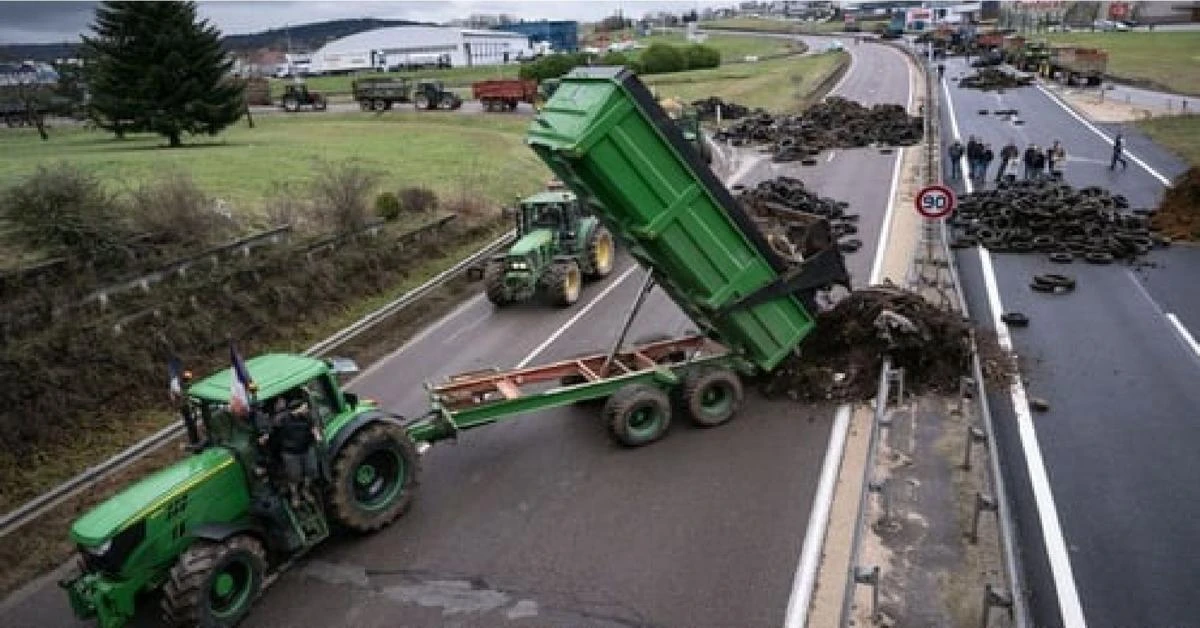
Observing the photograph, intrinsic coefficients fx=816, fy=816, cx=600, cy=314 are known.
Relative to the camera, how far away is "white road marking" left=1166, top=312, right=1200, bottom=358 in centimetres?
1351

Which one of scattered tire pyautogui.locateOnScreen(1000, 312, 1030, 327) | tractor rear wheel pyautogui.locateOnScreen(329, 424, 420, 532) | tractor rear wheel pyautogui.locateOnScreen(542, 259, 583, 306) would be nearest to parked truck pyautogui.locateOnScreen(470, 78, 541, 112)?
tractor rear wheel pyautogui.locateOnScreen(542, 259, 583, 306)

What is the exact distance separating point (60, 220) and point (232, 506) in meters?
9.98

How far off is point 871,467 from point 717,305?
3020 mm

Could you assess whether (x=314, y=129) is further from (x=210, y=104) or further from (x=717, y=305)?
(x=717, y=305)

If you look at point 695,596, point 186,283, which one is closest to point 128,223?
point 186,283

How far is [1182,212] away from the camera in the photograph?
2022cm

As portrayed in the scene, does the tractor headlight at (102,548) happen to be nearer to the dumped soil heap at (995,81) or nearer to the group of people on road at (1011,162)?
the group of people on road at (1011,162)

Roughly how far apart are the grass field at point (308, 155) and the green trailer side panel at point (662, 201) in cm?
1370

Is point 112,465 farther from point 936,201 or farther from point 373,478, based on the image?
point 936,201

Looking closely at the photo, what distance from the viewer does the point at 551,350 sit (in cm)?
1498

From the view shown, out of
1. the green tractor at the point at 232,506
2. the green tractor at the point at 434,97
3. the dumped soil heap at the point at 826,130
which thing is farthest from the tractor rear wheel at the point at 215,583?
the green tractor at the point at 434,97

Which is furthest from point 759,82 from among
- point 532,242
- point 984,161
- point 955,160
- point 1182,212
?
point 532,242

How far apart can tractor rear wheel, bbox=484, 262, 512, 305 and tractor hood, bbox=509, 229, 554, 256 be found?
51 centimetres

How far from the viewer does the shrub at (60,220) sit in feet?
49.3
